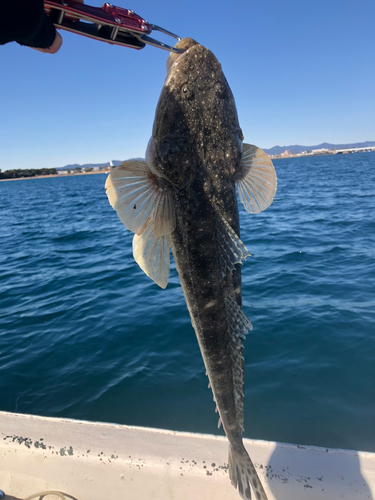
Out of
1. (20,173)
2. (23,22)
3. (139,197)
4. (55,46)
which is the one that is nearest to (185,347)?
(139,197)

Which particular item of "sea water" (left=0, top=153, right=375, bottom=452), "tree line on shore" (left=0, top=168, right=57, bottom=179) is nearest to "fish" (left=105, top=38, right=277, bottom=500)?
"sea water" (left=0, top=153, right=375, bottom=452)

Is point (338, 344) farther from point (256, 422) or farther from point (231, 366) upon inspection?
point (231, 366)

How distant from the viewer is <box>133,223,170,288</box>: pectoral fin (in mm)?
2119

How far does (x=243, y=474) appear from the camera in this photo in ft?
8.29

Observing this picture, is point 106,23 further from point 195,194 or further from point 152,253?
point 152,253

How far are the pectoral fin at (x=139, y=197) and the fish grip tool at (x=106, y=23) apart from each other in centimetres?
82

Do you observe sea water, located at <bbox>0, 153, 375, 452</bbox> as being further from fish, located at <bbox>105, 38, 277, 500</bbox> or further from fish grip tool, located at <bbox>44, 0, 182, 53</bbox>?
fish grip tool, located at <bbox>44, 0, 182, 53</bbox>

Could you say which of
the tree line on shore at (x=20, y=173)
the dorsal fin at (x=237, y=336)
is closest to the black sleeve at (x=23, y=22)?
the dorsal fin at (x=237, y=336)

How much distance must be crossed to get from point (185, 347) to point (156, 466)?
3.47m

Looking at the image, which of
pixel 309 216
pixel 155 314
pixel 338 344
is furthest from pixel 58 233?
pixel 338 344

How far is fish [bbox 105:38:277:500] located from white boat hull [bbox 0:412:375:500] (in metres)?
1.80

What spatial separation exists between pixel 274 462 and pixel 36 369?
4966 millimetres

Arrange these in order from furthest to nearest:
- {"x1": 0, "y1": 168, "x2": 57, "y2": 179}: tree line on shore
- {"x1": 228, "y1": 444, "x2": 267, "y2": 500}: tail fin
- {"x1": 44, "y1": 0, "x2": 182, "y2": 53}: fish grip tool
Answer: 1. {"x1": 0, "y1": 168, "x2": 57, "y2": 179}: tree line on shore
2. {"x1": 228, "y1": 444, "x2": 267, "y2": 500}: tail fin
3. {"x1": 44, "y1": 0, "x2": 182, "y2": 53}: fish grip tool

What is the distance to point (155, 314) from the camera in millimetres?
8148
